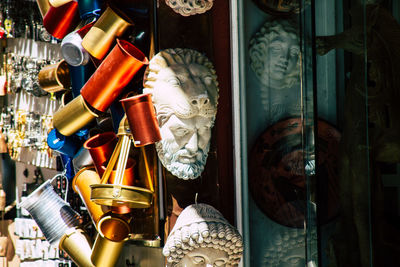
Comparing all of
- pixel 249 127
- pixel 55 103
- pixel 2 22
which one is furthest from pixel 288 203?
pixel 2 22

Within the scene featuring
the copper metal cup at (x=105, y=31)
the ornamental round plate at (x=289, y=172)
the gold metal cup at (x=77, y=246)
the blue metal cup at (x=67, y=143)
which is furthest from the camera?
the blue metal cup at (x=67, y=143)

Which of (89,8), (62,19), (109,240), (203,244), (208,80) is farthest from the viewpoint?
(62,19)

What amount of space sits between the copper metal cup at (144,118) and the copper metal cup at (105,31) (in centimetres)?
20

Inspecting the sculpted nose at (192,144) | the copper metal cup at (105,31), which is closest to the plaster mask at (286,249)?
Result: the sculpted nose at (192,144)

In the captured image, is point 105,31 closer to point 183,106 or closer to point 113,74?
point 113,74

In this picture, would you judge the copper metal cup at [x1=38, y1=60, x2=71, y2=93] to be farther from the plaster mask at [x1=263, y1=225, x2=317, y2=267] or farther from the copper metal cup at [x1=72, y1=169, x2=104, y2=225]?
the plaster mask at [x1=263, y1=225, x2=317, y2=267]

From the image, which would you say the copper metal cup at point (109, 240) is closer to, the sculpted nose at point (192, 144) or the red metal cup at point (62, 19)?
the sculpted nose at point (192, 144)

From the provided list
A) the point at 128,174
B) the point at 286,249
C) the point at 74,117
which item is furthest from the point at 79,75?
the point at 286,249

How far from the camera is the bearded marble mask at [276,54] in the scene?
104 centimetres

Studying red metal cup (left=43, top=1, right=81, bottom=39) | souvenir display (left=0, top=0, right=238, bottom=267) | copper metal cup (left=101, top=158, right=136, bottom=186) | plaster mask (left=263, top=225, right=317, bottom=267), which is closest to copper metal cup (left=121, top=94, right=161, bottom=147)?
souvenir display (left=0, top=0, right=238, bottom=267)

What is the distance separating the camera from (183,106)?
43.4 inches

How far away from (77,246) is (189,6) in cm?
67

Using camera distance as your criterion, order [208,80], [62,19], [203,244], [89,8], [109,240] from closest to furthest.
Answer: [203,244] < [208,80] < [109,240] < [89,8] < [62,19]

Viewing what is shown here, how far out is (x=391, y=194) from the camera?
83cm
